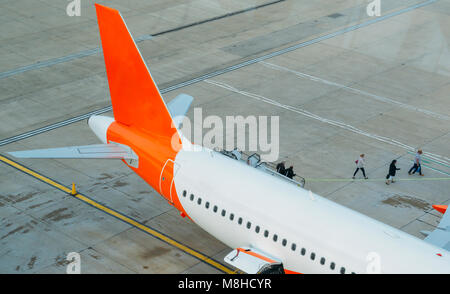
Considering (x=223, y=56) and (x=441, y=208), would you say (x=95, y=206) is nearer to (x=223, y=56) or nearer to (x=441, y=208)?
(x=441, y=208)

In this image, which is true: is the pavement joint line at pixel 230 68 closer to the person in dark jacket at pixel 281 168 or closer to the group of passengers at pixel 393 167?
the person in dark jacket at pixel 281 168

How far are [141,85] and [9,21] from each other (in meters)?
31.4

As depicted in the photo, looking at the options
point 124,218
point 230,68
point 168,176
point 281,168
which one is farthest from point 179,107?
point 230,68

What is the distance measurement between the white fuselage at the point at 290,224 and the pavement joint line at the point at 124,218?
188cm

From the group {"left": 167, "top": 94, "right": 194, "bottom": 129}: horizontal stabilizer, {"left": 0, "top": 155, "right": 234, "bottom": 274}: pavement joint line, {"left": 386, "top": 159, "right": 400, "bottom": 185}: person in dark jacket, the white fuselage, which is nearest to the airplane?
the white fuselage

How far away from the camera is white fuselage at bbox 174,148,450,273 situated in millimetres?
22641

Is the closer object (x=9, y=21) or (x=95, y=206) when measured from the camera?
(x=95, y=206)

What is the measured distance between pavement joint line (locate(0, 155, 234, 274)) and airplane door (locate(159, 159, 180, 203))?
2423mm

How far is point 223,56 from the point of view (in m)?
50.6

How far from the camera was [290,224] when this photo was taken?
79.7 ft

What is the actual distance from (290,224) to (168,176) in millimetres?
6120

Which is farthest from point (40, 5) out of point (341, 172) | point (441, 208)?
point (441, 208)

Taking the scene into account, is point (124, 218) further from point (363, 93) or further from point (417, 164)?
point (363, 93)

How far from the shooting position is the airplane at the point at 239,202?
22969 mm
